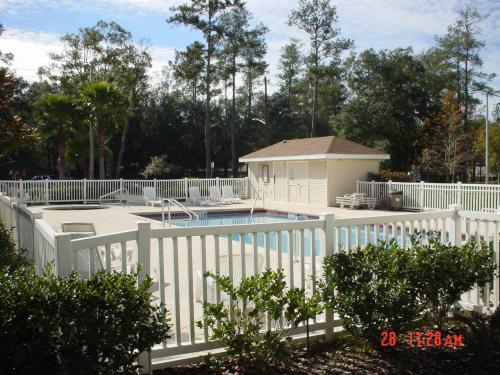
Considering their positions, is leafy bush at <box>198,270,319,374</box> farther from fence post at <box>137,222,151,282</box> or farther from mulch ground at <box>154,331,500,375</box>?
fence post at <box>137,222,151,282</box>

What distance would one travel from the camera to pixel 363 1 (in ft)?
34.1

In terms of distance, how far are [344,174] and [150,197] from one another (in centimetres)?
893

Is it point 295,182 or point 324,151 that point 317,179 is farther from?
point 295,182

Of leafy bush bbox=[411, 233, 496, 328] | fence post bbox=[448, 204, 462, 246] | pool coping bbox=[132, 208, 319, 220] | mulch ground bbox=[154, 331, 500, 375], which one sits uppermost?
fence post bbox=[448, 204, 462, 246]

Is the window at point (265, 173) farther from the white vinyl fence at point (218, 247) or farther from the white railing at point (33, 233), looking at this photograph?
the white vinyl fence at point (218, 247)

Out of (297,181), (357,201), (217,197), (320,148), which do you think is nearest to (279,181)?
(297,181)

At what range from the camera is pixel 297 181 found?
71.2ft

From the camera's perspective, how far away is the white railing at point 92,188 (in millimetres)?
20969

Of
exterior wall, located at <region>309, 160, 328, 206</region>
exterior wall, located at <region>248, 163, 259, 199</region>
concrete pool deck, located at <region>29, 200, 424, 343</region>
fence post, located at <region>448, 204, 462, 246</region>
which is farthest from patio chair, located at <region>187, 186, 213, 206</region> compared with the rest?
fence post, located at <region>448, 204, 462, 246</region>

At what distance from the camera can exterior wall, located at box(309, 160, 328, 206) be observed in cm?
2002

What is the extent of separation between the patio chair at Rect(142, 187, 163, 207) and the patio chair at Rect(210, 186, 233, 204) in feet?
8.67

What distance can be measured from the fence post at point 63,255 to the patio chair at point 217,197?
18.8 meters

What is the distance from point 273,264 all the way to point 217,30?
2583cm

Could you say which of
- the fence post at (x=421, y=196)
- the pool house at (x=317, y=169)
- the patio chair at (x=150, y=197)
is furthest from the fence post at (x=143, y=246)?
the patio chair at (x=150, y=197)
